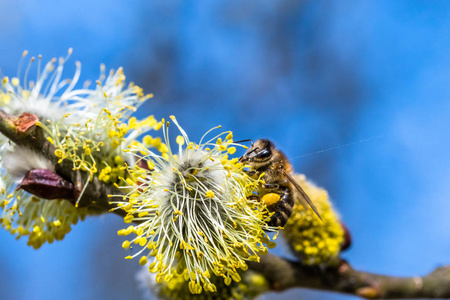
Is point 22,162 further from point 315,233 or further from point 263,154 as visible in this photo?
point 315,233

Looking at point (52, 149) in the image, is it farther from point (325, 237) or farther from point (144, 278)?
point (325, 237)

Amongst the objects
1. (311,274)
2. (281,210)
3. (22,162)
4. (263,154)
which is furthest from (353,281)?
(22,162)

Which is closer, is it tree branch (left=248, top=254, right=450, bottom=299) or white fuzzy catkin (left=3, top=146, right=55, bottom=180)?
white fuzzy catkin (left=3, top=146, right=55, bottom=180)

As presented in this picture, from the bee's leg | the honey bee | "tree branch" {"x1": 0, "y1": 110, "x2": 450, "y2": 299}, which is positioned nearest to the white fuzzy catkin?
"tree branch" {"x1": 0, "y1": 110, "x2": 450, "y2": 299}

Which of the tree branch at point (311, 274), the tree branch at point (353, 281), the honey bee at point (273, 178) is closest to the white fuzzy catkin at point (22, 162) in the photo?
the tree branch at point (311, 274)

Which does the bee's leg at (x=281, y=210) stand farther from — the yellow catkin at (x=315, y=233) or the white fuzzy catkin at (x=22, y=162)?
the white fuzzy catkin at (x=22, y=162)

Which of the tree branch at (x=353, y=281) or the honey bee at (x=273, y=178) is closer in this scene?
the honey bee at (x=273, y=178)

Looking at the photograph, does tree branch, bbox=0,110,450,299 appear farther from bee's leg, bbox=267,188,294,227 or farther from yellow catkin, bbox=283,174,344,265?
bee's leg, bbox=267,188,294,227
